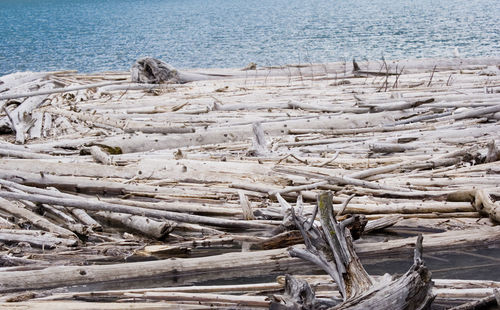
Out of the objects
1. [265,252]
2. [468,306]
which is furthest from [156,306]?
[468,306]

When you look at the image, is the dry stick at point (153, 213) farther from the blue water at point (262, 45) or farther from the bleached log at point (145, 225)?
the blue water at point (262, 45)

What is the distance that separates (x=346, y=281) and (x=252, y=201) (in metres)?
3.07

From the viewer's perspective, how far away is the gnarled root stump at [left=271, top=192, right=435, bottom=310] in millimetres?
4176

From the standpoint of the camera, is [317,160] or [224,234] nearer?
[224,234]

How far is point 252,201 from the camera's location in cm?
779

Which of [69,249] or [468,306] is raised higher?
[468,306]

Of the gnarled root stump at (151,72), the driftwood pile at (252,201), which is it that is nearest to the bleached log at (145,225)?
the driftwood pile at (252,201)

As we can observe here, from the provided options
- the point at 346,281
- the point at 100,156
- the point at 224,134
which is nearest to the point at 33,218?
the point at 100,156

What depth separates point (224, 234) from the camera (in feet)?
22.9

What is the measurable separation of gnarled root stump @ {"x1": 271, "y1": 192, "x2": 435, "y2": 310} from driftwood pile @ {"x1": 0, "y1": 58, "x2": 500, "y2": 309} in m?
0.01

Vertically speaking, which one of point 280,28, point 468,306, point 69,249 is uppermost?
point 468,306

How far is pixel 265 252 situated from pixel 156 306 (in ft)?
4.91

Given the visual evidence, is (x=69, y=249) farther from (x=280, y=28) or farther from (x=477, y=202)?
(x=280, y=28)

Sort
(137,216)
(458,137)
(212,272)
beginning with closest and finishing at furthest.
Result: (212,272) < (137,216) < (458,137)
